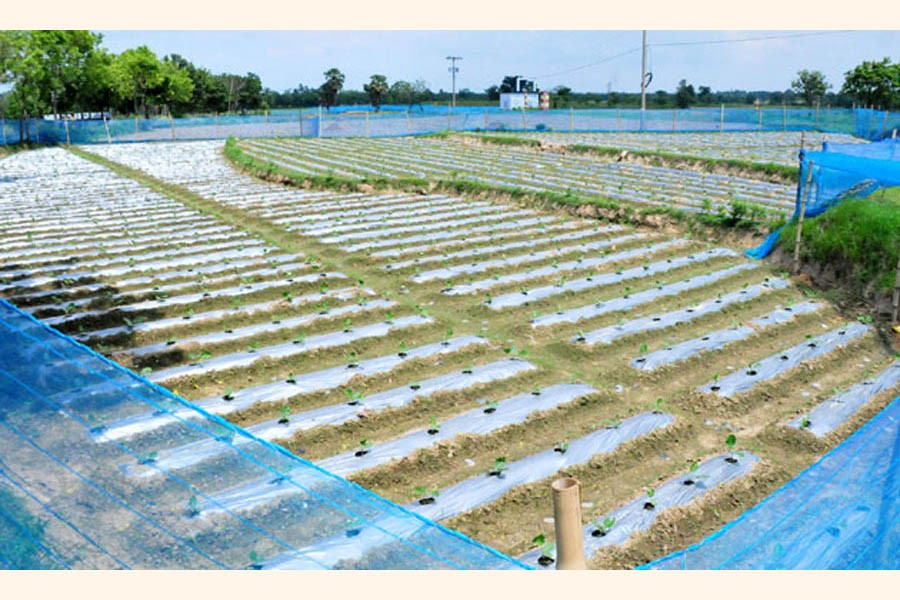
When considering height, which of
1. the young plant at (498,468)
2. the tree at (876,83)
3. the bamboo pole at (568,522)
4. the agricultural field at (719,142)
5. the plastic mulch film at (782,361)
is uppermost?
the tree at (876,83)

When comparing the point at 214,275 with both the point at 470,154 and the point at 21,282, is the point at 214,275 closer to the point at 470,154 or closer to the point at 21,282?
the point at 21,282

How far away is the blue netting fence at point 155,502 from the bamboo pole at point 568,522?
1.32 feet

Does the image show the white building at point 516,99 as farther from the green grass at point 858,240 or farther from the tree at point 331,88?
the green grass at point 858,240

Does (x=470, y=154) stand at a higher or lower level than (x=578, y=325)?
higher

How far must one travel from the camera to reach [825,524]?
178 inches

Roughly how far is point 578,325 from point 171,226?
32.6 ft

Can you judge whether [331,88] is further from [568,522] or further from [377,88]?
[568,522]

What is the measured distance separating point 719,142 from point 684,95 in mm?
51270

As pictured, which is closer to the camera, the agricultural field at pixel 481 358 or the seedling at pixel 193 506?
the seedling at pixel 193 506

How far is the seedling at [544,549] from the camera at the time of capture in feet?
17.7

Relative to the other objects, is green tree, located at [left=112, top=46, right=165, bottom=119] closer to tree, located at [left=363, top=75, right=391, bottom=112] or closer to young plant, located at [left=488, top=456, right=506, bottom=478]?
tree, located at [left=363, top=75, right=391, bottom=112]

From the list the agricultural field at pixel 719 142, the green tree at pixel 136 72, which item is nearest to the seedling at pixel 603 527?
the agricultural field at pixel 719 142

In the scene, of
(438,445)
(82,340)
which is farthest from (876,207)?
(82,340)

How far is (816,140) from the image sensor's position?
120ft
